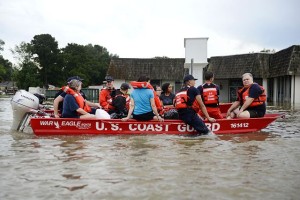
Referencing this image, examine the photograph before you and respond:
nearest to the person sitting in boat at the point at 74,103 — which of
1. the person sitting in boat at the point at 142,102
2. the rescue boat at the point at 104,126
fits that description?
the rescue boat at the point at 104,126

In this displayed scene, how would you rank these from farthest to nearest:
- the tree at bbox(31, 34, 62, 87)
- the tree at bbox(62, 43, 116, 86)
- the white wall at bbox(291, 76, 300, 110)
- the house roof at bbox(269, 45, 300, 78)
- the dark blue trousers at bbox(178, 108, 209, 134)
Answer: the tree at bbox(62, 43, 116, 86) → the tree at bbox(31, 34, 62, 87) → the house roof at bbox(269, 45, 300, 78) → the white wall at bbox(291, 76, 300, 110) → the dark blue trousers at bbox(178, 108, 209, 134)

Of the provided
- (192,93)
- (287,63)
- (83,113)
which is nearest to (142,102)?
(192,93)

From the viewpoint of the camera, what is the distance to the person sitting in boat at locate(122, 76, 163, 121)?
9102 millimetres

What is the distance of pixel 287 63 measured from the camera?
96.7 ft

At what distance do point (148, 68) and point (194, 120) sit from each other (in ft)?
109

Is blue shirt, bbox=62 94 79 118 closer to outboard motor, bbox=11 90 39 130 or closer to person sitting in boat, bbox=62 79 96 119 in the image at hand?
person sitting in boat, bbox=62 79 96 119

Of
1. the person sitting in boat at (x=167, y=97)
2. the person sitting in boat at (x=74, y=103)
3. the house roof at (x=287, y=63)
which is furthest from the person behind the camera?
the house roof at (x=287, y=63)

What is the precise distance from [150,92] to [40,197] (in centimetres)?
531

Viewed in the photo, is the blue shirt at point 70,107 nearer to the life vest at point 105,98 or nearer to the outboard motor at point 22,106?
the outboard motor at point 22,106

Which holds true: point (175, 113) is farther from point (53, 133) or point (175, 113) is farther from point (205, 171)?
point (205, 171)

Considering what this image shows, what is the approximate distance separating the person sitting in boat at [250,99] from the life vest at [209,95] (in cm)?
76

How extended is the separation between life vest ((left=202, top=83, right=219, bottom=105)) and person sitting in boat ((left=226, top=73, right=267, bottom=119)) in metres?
0.76

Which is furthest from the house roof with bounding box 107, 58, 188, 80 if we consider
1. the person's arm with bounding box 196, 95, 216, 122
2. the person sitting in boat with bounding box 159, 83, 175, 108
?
the person's arm with bounding box 196, 95, 216, 122

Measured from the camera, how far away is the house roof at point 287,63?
28645mm
